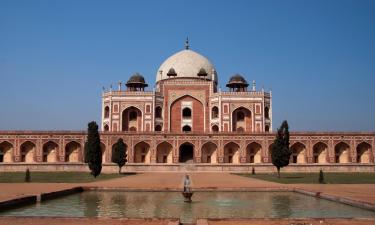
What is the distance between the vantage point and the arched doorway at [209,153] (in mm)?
34812

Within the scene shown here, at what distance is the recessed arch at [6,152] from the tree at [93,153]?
13579 mm

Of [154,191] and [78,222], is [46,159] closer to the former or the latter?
[154,191]

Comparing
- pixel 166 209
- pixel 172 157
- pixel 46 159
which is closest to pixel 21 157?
pixel 46 159

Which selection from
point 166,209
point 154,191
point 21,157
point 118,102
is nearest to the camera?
point 166,209

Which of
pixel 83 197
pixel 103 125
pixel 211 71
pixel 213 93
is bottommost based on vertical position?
pixel 83 197

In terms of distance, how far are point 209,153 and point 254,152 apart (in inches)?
142

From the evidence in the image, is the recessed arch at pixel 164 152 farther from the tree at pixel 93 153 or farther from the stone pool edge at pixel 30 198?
the stone pool edge at pixel 30 198

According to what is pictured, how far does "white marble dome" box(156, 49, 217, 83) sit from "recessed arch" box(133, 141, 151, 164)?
412 inches

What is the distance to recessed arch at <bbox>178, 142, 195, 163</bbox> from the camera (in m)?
36.2

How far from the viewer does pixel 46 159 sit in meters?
34.1

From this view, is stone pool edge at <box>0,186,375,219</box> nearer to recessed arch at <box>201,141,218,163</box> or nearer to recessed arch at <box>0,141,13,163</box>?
recessed arch at <box>201,141,218,163</box>

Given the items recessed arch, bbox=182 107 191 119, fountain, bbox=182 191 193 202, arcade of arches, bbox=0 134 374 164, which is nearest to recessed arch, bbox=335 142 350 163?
arcade of arches, bbox=0 134 374 164

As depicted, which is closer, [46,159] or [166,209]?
[166,209]

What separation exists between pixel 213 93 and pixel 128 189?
26085 mm
